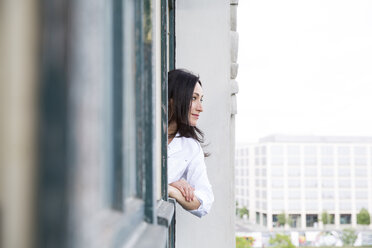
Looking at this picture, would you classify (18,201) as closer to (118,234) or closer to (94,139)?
(94,139)

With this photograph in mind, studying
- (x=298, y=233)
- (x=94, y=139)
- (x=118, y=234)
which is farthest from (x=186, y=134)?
(x=298, y=233)

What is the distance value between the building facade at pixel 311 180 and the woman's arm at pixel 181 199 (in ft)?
146

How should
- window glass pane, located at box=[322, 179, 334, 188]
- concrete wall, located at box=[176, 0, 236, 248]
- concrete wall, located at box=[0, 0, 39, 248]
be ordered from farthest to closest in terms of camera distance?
window glass pane, located at box=[322, 179, 334, 188], concrete wall, located at box=[176, 0, 236, 248], concrete wall, located at box=[0, 0, 39, 248]

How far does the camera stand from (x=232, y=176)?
2168mm

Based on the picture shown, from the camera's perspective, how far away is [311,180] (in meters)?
45.9

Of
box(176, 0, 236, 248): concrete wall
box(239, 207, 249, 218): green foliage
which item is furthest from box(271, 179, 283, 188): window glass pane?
box(176, 0, 236, 248): concrete wall

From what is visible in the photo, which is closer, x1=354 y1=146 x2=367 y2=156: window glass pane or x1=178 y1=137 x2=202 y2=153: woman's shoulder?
x1=178 y1=137 x2=202 y2=153: woman's shoulder

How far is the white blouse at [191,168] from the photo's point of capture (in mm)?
1371

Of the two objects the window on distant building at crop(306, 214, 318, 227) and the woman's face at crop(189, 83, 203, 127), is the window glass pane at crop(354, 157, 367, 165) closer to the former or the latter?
the window on distant building at crop(306, 214, 318, 227)

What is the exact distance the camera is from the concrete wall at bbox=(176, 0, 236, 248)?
2057 mm

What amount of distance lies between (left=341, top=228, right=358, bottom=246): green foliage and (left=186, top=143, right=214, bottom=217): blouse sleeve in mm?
43747

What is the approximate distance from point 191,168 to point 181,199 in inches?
6.3

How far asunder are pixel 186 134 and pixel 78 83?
1.39m

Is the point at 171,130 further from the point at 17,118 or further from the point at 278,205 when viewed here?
the point at 278,205
